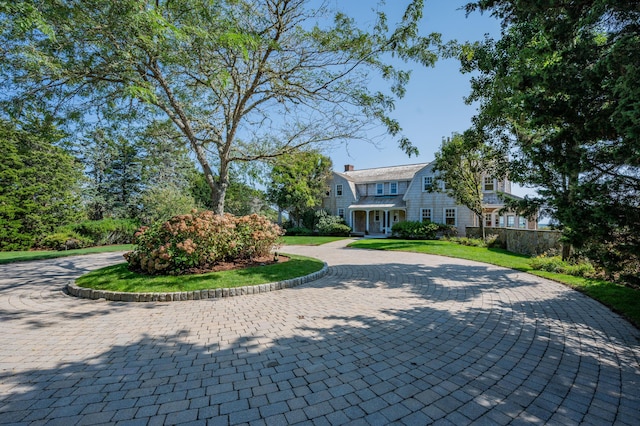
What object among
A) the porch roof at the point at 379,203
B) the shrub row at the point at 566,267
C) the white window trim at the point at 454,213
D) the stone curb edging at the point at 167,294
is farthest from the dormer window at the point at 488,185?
the stone curb edging at the point at 167,294

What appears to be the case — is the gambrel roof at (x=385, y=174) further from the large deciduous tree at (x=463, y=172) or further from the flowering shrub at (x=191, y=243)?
the flowering shrub at (x=191, y=243)

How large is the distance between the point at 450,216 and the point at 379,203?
678 cm

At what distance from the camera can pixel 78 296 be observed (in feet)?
20.7

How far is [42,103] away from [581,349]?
12.5 m

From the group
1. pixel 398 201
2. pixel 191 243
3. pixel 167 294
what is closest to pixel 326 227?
pixel 398 201

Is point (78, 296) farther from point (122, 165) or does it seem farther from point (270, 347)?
point (122, 165)

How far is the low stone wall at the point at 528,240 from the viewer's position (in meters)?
12.8

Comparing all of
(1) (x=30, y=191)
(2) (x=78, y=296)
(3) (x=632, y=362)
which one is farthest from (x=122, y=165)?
(3) (x=632, y=362)

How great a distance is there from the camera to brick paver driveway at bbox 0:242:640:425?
248cm

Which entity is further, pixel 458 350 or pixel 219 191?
pixel 219 191

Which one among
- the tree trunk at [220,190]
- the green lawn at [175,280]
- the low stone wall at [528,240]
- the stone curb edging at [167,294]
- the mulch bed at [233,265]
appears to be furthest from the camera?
the low stone wall at [528,240]

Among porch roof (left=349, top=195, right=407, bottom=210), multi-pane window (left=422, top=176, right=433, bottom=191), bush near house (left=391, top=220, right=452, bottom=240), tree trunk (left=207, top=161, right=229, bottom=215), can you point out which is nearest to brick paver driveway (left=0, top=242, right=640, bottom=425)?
tree trunk (left=207, top=161, right=229, bottom=215)

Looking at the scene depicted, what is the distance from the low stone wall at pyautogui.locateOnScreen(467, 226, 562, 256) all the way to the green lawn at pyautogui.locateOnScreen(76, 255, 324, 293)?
1175 cm

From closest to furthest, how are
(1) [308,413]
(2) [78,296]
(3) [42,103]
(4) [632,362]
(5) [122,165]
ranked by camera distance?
(1) [308,413] → (4) [632,362] → (2) [78,296] → (3) [42,103] → (5) [122,165]
